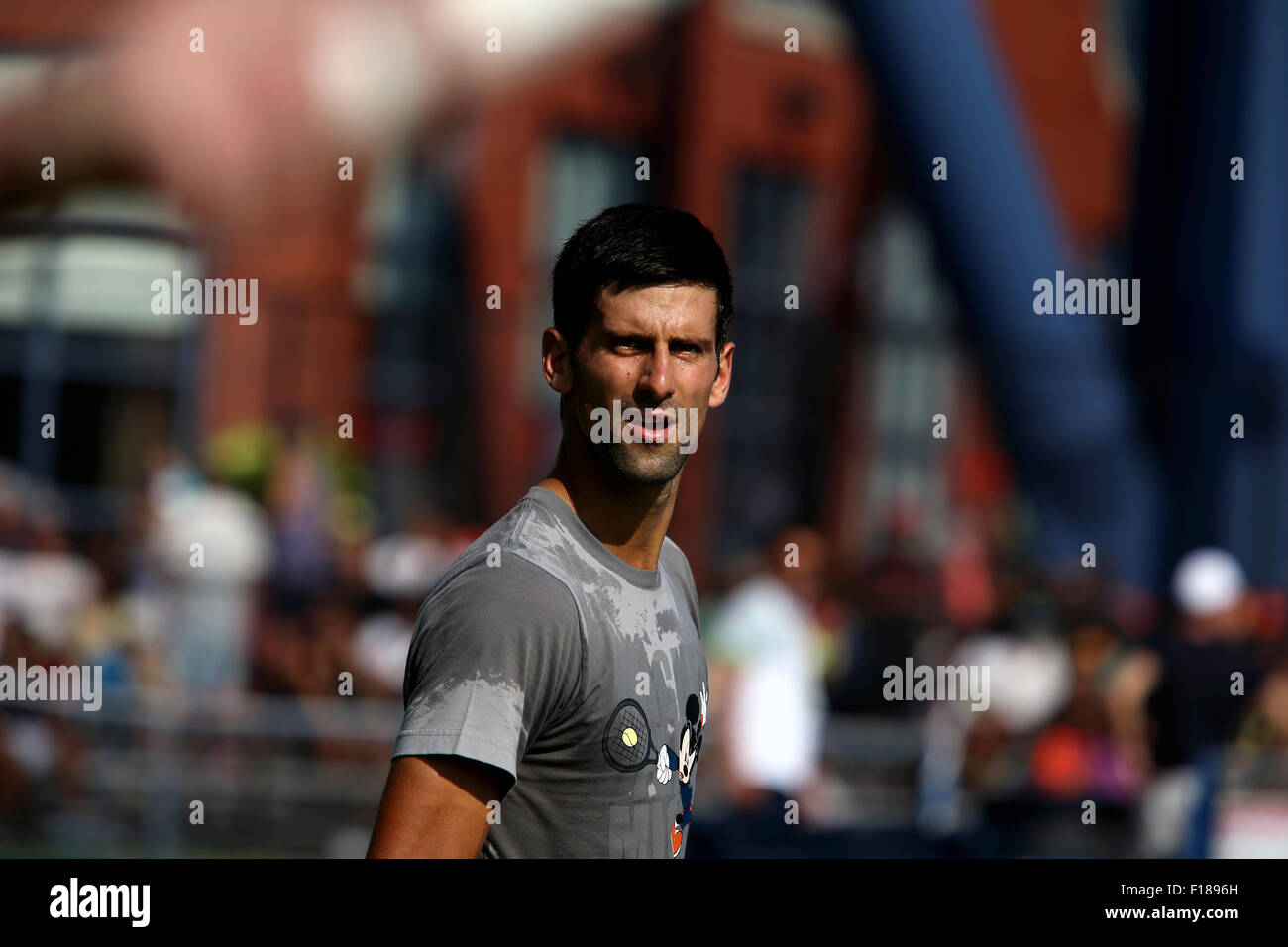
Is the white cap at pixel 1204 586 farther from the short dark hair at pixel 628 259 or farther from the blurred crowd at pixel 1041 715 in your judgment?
the short dark hair at pixel 628 259

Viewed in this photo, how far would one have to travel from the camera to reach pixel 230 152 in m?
14.4

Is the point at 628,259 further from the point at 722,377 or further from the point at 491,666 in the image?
the point at 491,666

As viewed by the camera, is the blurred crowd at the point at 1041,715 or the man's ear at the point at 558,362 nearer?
the man's ear at the point at 558,362

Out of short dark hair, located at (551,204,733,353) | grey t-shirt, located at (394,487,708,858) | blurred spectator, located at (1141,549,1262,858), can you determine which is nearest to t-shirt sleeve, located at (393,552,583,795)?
grey t-shirt, located at (394,487,708,858)

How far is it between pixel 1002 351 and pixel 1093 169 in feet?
51.6

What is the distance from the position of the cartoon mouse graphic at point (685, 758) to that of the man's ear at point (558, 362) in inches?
20.8

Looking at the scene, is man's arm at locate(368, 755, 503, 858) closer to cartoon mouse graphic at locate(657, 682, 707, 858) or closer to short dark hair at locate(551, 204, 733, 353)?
cartoon mouse graphic at locate(657, 682, 707, 858)

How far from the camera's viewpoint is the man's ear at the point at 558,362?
8.72ft

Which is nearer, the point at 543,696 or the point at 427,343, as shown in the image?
the point at 543,696

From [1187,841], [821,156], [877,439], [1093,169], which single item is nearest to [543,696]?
[1187,841]

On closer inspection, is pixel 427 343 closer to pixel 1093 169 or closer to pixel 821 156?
pixel 821 156

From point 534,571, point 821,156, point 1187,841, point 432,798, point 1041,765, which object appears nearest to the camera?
point 432,798

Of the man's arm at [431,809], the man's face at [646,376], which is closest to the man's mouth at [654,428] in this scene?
the man's face at [646,376]

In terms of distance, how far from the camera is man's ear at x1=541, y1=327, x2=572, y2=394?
2.66m
